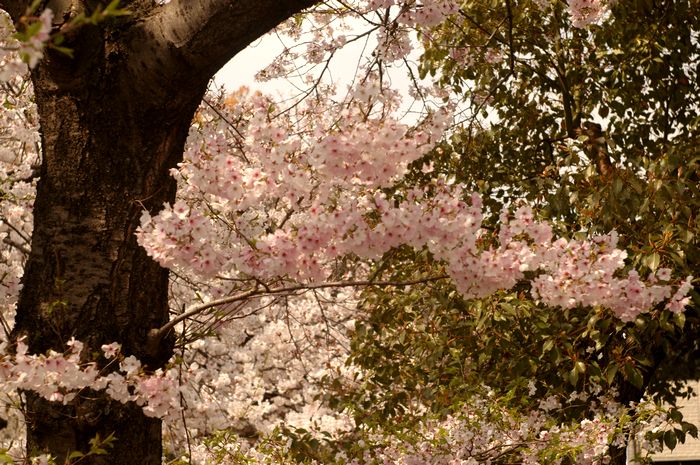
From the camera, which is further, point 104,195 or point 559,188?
point 559,188

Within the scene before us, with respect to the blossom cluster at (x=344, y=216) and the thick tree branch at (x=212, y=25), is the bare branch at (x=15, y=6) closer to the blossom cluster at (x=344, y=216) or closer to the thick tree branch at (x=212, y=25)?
the thick tree branch at (x=212, y=25)

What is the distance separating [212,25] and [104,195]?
2.64 ft

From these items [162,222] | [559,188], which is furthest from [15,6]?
[559,188]

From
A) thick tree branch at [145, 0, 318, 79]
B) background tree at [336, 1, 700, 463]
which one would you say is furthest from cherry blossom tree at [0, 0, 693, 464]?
background tree at [336, 1, 700, 463]

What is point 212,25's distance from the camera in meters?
→ 3.32

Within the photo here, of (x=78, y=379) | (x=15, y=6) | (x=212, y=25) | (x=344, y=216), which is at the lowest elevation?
(x=78, y=379)

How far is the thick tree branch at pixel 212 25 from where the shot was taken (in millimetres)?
3295

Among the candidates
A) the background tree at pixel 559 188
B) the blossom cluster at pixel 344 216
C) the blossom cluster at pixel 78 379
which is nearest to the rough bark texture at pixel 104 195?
the blossom cluster at pixel 78 379

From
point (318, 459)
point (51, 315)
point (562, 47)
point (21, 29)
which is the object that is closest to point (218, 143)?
point (51, 315)

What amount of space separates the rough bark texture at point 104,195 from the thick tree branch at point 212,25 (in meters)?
0.01

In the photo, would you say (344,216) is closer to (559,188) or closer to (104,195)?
(104,195)

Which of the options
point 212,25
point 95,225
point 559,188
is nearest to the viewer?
point 212,25

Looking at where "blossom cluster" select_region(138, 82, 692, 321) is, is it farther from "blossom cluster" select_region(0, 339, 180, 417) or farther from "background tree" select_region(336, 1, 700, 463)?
"background tree" select_region(336, 1, 700, 463)

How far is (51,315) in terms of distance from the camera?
3.51m
